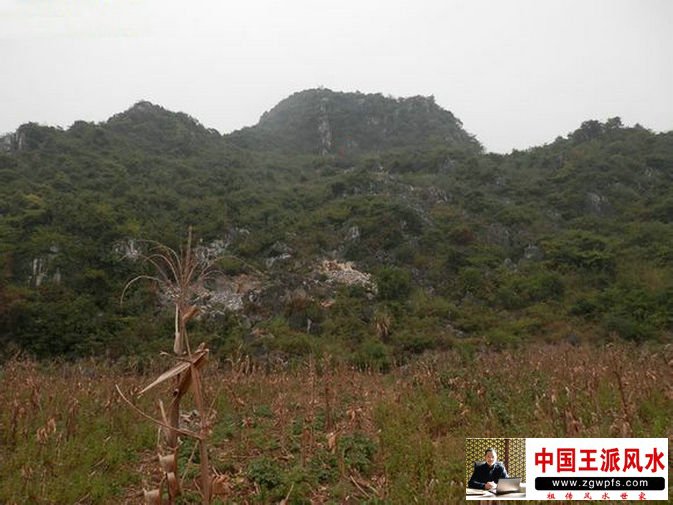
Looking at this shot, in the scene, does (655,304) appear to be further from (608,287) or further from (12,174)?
(12,174)

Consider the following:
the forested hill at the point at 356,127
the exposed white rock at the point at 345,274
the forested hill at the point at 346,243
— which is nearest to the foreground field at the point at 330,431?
the forested hill at the point at 346,243

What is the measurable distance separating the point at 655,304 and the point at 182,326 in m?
19.9

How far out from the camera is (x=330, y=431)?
560 centimetres

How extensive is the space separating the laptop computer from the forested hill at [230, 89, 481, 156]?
5366 cm

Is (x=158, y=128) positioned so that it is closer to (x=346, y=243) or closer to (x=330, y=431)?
(x=346, y=243)

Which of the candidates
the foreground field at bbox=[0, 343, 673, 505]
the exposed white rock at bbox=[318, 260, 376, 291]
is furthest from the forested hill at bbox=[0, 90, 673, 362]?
the foreground field at bbox=[0, 343, 673, 505]

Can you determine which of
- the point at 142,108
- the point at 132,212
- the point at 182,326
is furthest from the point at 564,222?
the point at 142,108

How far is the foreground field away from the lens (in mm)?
3996

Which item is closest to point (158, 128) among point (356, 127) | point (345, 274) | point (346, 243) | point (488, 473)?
point (356, 127)

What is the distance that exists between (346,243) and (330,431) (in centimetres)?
2059

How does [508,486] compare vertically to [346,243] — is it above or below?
below

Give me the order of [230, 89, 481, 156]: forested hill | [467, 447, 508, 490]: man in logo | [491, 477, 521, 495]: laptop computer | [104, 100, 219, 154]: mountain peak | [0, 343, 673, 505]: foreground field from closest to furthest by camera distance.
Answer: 1. [491, 477, 521, 495]: laptop computer
2. [467, 447, 508, 490]: man in logo
3. [0, 343, 673, 505]: foreground field
4. [104, 100, 219, 154]: mountain peak
5. [230, 89, 481, 156]: forested hill

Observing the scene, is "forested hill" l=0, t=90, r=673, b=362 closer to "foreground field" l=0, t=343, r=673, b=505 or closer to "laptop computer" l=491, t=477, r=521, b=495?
"foreground field" l=0, t=343, r=673, b=505

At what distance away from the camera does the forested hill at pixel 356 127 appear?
59.2 metres
